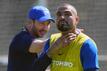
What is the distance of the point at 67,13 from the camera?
494 cm

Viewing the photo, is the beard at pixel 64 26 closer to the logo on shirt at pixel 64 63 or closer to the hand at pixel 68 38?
the hand at pixel 68 38

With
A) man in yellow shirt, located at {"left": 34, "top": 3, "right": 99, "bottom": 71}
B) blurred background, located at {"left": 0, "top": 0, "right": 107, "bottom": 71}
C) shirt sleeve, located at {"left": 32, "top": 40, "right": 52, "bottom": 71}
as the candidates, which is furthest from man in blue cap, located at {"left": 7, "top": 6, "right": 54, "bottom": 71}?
blurred background, located at {"left": 0, "top": 0, "right": 107, "bottom": 71}

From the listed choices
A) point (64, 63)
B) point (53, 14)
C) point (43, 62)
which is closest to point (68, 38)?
point (64, 63)

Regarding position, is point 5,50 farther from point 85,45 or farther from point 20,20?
point 85,45

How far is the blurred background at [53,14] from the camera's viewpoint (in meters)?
8.20

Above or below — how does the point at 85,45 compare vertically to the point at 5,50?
above

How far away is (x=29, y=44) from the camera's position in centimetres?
556

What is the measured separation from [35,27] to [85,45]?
869 mm

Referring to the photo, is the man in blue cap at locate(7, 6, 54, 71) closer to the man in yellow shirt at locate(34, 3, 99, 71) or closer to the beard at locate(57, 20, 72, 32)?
the man in yellow shirt at locate(34, 3, 99, 71)

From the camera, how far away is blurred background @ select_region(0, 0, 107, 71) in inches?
323

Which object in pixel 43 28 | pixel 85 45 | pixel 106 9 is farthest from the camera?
pixel 106 9

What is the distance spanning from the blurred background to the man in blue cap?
2465mm

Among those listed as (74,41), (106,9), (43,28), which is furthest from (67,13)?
(106,9)

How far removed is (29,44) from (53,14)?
2.65m
